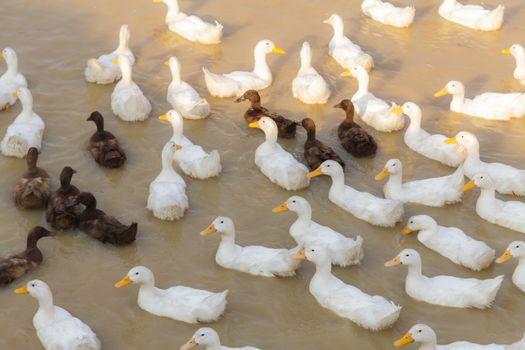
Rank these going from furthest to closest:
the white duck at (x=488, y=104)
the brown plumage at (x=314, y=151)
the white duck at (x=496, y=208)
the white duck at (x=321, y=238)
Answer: the white duck at (x=488, y=104), the brown plumage at (x=314, y=151), the white duck at (x=496, y=208), the white duck at (x=321, y=238)

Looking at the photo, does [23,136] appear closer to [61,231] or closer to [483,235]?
[61,231]

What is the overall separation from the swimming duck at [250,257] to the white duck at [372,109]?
327 cm

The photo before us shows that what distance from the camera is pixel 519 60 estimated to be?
1303cm

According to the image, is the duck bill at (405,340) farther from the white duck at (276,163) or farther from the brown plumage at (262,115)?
the brown plumage at (262,115)

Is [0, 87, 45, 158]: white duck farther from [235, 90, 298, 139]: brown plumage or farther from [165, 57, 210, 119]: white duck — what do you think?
[235, 90, 298, 139]: brown plumage

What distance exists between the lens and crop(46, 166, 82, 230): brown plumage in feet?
30.8

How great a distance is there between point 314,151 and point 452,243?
2.19 meters

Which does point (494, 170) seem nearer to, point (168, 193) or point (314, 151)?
point (314, 151)

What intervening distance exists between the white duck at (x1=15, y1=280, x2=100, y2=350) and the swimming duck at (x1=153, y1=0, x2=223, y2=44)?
20.6 ft

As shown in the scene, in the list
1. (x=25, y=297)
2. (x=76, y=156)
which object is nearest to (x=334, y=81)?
(x=76, y=156)

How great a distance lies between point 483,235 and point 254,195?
2.67 m

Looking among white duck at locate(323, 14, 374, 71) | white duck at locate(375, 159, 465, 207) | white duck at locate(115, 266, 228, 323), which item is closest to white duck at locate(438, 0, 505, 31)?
white duck at locate(323, 14, 374, 71)

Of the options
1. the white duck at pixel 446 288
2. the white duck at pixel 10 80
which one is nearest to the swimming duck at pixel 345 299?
the white duck at pixel 446 288

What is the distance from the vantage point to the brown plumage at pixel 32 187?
9.73m
